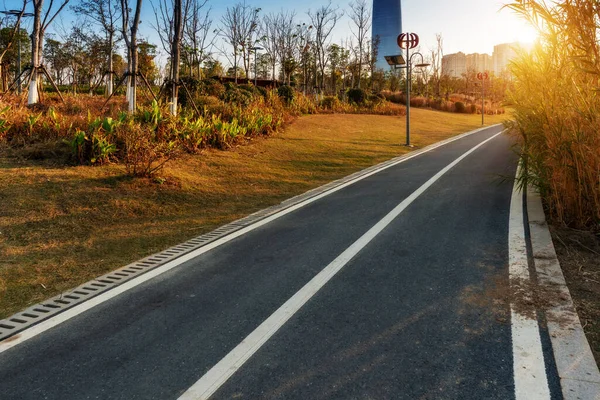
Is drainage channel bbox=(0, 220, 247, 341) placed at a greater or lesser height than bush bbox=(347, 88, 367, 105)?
lesser

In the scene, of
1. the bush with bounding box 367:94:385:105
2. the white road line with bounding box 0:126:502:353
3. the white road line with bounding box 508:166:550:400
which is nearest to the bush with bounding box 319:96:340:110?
the bush with bounding box 367:94:385:105

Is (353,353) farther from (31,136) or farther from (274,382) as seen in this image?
(31,136)

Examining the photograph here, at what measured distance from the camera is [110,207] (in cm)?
684

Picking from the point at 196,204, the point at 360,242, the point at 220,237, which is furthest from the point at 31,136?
the point at 360,242

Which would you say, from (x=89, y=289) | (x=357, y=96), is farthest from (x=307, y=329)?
(x=357, y=96)

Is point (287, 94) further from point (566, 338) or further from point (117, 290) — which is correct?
point (566, 338)

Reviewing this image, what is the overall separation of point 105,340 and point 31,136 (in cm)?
714

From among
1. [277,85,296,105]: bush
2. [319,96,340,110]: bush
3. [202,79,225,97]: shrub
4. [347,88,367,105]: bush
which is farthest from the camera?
[347,88,367,105]: bush

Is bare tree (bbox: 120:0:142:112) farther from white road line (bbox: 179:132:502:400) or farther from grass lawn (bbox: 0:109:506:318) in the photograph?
white road line (bbox: 179:132:502:400)

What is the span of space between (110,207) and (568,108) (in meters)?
6.56

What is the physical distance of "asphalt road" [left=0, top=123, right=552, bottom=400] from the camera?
263 cm

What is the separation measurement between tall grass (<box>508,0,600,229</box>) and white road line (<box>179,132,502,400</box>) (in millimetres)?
2536

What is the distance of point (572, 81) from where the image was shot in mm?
5621

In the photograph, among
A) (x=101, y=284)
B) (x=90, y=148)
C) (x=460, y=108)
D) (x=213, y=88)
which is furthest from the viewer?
(x=460, y=108)
